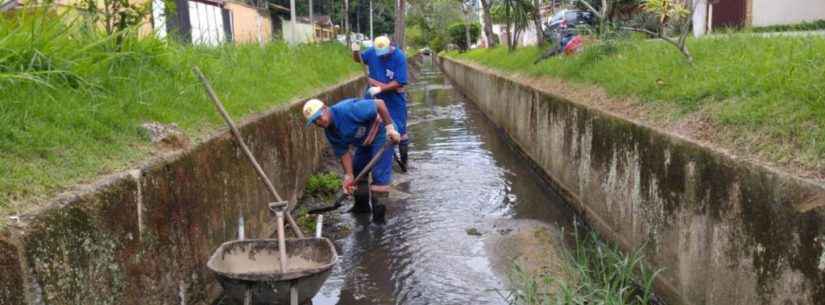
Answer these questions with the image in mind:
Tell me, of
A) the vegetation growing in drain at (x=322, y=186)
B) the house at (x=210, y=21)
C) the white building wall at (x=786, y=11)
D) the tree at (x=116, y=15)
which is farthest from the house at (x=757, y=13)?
the tree at (x=116, y=15)

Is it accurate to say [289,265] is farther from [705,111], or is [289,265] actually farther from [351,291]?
[705,111]

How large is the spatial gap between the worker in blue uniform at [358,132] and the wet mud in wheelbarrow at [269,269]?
5.06 feet

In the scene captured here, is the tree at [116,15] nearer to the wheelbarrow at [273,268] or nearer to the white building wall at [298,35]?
the wheelbarrow at [273,268]

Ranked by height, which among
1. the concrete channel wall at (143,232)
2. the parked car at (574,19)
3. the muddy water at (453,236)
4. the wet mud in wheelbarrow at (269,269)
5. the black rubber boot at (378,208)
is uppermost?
the parked car at (574,19)

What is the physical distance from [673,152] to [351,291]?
253 cm

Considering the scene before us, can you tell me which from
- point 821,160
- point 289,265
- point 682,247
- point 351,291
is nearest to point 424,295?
point 351,291

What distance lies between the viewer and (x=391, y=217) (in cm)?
682

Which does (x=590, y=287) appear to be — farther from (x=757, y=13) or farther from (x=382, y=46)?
(x=757, y=13)

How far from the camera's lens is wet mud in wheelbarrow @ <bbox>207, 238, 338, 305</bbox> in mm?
3693

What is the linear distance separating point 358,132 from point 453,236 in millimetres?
1347

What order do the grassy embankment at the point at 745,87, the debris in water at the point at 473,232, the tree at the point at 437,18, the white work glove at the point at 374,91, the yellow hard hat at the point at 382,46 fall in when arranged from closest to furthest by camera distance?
the grassy embankment at the point at 745,87, the debris in water at the point at 473,232, the white work glove at the point at 374,91, the yellow hard hat at the point at 382,46, the tree at the point at 437,18

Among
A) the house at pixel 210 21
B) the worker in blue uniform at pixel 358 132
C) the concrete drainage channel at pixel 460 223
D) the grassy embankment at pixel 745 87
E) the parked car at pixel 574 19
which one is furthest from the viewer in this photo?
the parked car at pixel 574 19

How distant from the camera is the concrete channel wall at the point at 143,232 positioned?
268cm

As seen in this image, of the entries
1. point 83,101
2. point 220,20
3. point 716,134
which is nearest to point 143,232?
point 83,101
